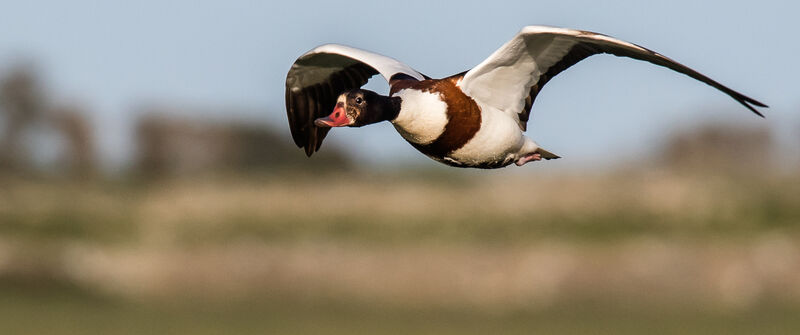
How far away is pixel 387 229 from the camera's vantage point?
28.1 meters

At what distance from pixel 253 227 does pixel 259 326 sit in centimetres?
484

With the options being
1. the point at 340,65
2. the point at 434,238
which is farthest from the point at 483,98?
the point at 434,238

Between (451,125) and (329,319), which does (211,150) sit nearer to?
(329,319)

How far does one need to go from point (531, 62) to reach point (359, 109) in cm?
106

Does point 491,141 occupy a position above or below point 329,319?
above

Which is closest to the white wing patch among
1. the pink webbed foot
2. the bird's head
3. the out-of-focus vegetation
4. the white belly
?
the white belly

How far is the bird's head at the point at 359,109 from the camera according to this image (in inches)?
250

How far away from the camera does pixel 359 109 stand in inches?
251

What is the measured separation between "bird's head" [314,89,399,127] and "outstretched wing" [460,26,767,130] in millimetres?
533

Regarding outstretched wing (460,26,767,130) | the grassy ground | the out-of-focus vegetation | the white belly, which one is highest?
outstretched wing (460,26,767,130)

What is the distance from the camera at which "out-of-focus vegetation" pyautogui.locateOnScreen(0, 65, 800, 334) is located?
2786 centimetres

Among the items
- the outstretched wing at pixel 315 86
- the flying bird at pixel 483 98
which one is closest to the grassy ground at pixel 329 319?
the outstretched wing at pixel 315 86

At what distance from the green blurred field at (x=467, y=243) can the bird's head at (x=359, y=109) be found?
778 inches

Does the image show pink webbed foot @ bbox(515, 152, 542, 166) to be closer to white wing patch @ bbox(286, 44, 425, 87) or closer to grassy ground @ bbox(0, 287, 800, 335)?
white wing patch @ bbox(286, 44, 425, 87)
